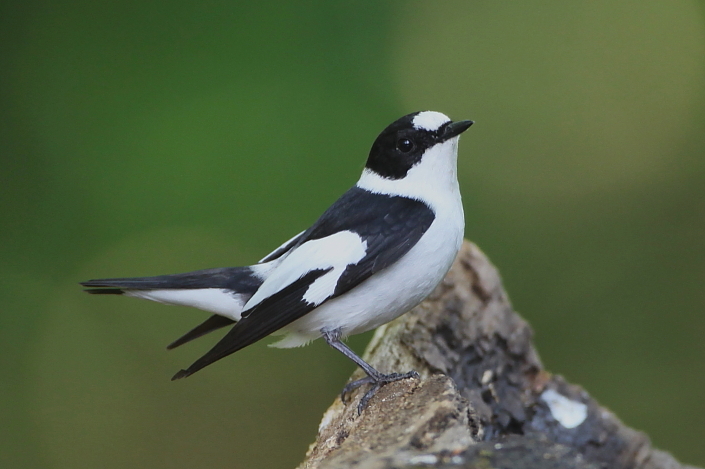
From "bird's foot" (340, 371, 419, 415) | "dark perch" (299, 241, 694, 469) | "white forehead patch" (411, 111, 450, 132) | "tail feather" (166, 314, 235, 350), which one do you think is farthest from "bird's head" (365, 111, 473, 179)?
"tail feather" (166, 314, 235, 350)

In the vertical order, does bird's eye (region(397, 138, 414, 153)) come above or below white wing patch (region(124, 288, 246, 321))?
above

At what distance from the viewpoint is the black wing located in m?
2.02

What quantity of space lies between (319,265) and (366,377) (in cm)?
45

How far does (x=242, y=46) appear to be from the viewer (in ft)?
12.4

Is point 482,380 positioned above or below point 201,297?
below

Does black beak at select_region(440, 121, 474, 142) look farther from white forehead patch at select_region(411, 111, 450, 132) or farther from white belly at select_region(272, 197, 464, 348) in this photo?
white belly at select_region(272, 197, 464, 348)

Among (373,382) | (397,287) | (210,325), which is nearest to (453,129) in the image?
(397,287)

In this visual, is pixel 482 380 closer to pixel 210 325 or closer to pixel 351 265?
pixel 351 265

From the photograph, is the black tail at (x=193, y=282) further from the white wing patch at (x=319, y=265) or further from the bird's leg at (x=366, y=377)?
the bird's leg at (x=366, y=377)

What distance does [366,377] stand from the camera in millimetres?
2234

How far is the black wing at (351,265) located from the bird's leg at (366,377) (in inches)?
8.3

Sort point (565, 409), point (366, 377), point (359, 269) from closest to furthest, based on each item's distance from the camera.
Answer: point (359, 269)
point (366, 377)
point (565, 409)

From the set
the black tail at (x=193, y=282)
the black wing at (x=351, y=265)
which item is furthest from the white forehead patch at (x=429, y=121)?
the black tail at (x=193, y=282)

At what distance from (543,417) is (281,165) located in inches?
79.6
